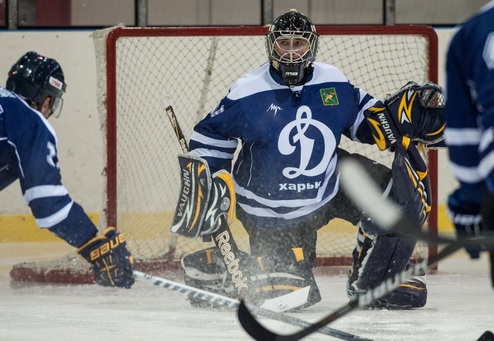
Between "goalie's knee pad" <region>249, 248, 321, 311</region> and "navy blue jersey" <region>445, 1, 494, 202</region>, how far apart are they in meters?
1.68

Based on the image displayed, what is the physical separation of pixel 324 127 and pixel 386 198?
0.34 metres

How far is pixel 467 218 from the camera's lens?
Result: 2381mm

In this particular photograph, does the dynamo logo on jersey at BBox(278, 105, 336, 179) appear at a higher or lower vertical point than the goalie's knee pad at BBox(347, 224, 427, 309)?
higher

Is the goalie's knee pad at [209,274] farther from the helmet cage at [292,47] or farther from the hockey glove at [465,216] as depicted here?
the hockey glove at [465,216]

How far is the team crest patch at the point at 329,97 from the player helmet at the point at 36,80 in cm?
113

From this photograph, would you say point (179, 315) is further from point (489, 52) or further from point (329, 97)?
point (489, 52)

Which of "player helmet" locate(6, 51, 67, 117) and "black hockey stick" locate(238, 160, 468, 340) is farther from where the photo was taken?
"player helmet" locate(6, 51, 67, 117)

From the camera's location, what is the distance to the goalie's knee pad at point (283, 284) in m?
3.97

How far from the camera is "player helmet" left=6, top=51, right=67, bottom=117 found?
3.29 meters

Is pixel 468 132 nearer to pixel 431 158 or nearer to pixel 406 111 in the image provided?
pixel 406 111

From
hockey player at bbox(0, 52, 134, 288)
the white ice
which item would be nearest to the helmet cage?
the white ice

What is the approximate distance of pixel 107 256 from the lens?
306 centimetres

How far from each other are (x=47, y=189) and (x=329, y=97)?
57.7 inches

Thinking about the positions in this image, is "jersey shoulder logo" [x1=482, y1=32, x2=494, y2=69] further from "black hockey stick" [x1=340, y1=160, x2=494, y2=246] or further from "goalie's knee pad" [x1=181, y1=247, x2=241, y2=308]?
"goalie's knee pad" [x1=181, y1=247, x2=241, y2=308]
